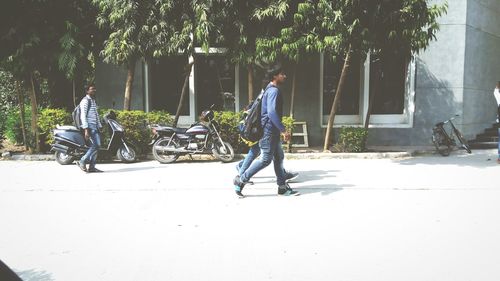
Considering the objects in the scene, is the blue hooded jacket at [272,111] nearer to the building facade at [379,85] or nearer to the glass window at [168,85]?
the building facade at [379,85]

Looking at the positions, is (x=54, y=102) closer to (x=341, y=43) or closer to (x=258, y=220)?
(x=341, y=43)

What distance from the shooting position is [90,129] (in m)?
8.86

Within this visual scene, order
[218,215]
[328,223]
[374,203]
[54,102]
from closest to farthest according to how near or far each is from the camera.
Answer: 1. [328,223]
2. [218,215]
3. [374,203]
4. [54,102]

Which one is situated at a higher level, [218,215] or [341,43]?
[341,43]

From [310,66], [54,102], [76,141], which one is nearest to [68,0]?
[54,102]

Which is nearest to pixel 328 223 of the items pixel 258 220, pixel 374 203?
pixel 258 220

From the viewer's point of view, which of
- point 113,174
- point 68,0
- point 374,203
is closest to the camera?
point 374,203

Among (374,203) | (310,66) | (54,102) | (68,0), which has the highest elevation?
(68,0)

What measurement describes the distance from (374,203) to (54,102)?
9894mm

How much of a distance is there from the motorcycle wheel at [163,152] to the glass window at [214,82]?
3650 millimetres

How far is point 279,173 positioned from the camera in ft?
21.6

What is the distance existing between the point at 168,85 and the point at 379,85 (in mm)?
6565

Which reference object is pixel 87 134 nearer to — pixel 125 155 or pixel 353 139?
pixel 125 155

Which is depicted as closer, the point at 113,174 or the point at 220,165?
the point at 113,174
